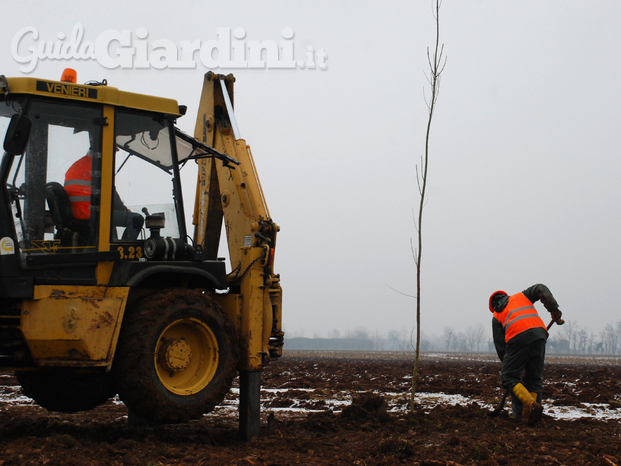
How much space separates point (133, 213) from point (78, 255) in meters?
0.69

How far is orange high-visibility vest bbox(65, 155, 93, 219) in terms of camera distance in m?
5.36

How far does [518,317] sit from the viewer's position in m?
7.38

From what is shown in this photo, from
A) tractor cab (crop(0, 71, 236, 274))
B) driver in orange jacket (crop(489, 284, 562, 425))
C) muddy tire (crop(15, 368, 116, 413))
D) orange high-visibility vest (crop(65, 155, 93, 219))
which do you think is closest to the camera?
tractor cab (crop(0, 71, 236, 274))

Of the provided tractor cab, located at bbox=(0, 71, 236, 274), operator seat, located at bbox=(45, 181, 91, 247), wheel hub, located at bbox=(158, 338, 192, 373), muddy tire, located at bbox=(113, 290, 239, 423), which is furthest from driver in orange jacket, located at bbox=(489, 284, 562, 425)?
operator seat, located at bbox=(45, 181, 91, 247)

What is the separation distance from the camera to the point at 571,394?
10922 mm

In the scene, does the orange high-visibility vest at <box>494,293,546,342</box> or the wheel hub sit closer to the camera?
the wheel hub

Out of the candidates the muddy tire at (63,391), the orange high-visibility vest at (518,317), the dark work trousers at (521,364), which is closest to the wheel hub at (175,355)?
the muddy tire at (63,391)

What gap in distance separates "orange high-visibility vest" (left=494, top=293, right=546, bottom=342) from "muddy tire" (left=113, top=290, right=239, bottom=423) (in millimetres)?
3444

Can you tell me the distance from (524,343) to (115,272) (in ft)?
15.4

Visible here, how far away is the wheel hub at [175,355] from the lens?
5562mm

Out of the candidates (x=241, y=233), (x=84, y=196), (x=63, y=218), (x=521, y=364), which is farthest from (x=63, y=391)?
(x=521, y=364)

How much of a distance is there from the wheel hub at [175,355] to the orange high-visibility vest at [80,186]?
1.36m

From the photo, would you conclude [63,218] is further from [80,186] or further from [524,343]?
[524,343]

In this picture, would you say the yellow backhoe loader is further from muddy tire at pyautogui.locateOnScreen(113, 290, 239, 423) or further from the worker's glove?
the worker's glove
